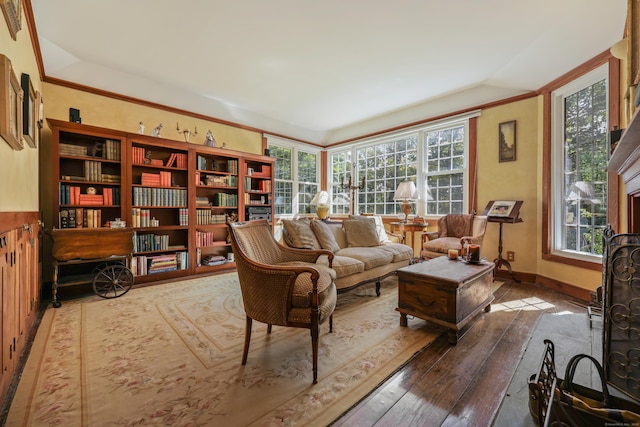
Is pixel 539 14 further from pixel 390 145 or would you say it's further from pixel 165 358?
pixel 165 358

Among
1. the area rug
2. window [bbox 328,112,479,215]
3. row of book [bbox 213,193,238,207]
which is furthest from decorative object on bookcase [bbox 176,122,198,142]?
window [bbox 328,112,479,215]

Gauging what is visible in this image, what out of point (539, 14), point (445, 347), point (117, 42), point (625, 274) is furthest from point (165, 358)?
point (539, 14)

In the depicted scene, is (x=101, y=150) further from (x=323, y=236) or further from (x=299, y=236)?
(x=323, y=236)

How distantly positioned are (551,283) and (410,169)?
2.65 meters

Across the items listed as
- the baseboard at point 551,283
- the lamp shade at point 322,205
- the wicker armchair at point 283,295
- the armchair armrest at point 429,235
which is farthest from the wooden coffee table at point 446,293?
the lamp shade at point 322,205

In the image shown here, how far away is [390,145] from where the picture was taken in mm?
5238

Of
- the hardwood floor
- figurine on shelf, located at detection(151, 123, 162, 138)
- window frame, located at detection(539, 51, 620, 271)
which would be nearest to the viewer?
the hardwood floor

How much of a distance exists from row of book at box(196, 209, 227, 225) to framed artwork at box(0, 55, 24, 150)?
2.38 m

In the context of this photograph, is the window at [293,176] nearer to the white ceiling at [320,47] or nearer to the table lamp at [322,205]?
the table lamp at [322,205]

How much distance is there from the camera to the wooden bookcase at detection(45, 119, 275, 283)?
125 inches

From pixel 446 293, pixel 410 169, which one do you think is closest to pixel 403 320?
pixel 446 293

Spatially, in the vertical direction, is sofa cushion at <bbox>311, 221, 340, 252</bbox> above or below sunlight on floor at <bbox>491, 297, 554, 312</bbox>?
above

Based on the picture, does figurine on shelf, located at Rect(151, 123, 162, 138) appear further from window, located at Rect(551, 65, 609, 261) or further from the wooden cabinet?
window, located at Rect(551, 65, 609, 261)

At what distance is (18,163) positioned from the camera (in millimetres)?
1849
